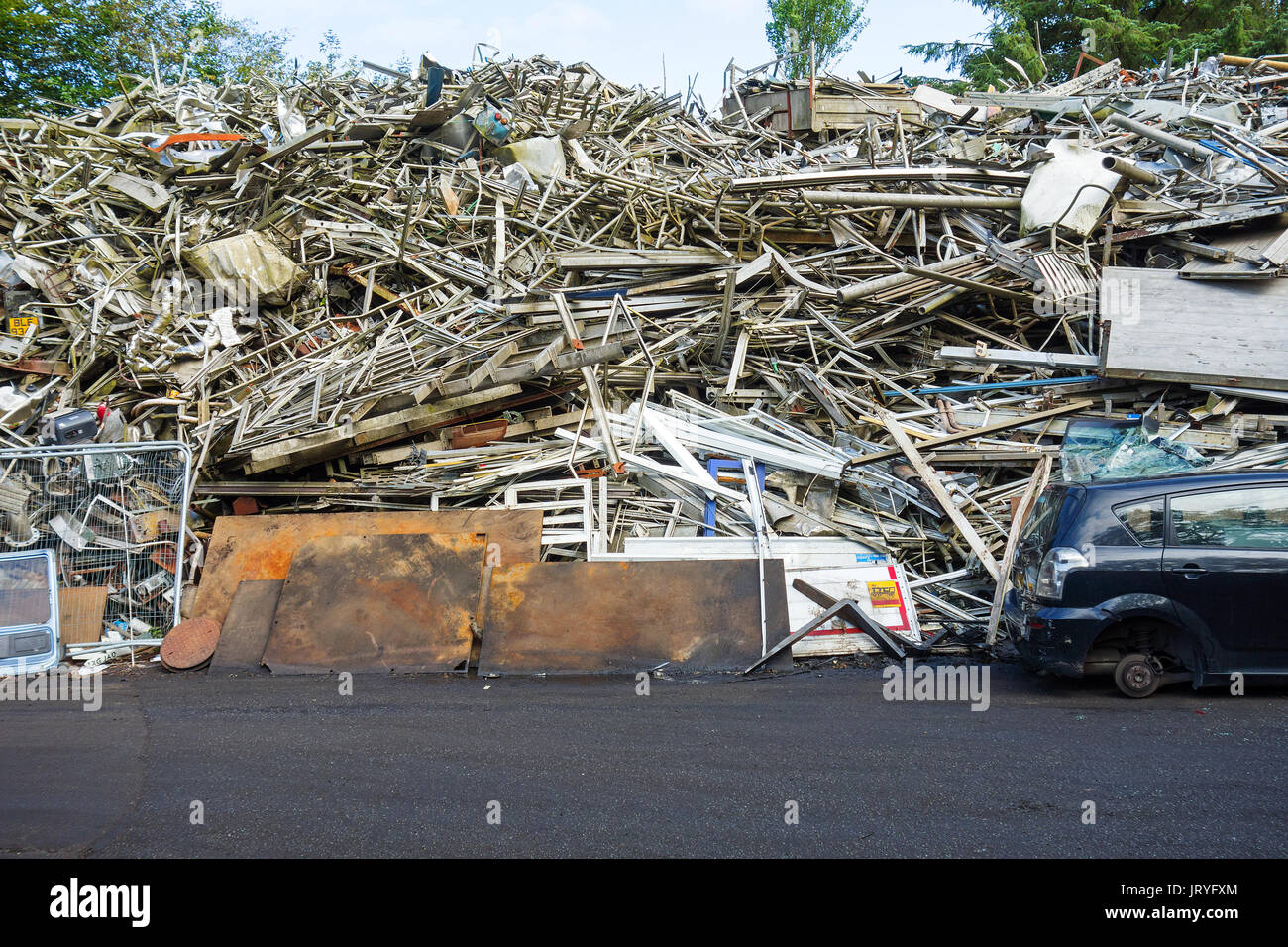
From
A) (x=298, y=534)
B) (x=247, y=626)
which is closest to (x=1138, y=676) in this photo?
(x=247, y=626)

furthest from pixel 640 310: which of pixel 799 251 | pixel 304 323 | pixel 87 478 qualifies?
pixel 87 478

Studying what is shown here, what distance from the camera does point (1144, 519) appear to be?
5.68 m

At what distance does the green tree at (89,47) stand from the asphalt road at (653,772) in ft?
75.3

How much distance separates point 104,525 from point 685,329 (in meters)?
5.90

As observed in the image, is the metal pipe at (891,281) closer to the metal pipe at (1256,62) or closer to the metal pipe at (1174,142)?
the metal pipe at (1174,142)

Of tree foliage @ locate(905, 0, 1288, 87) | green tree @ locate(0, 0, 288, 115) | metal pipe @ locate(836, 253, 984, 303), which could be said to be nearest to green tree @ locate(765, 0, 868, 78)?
tree foliage @ locate(905, 0, 1288, 87)

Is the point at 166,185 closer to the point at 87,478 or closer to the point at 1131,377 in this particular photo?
the point at 87,478

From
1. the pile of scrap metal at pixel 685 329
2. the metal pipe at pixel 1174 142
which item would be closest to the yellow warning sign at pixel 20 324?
the pile of scrap metal at pixel 685 329

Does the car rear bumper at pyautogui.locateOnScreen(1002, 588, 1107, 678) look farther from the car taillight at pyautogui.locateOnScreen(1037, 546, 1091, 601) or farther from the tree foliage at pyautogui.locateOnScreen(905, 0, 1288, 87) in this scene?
the tree foliage at pyautogui.locateOnScreen(905, 0, 1288, 87)

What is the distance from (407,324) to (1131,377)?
7.52 meters

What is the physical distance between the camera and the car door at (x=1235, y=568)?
5434 mm

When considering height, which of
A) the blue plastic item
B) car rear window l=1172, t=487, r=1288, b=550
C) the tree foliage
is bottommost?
car rear window l=1172, t=487, r=1288, b=550

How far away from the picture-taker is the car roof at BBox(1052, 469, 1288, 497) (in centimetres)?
566
